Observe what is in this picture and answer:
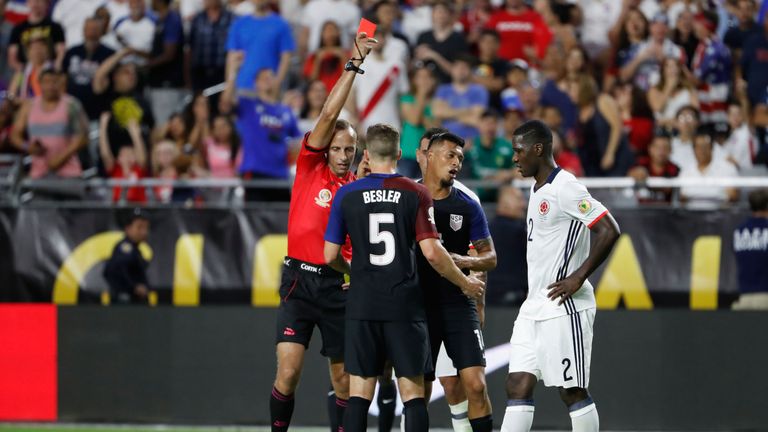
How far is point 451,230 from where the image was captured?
8.40 meters

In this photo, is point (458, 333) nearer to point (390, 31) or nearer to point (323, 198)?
point (323, 198)

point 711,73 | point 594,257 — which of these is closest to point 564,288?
point 594,257

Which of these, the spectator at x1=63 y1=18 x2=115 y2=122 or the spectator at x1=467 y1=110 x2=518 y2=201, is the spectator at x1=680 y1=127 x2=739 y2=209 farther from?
the spectator at x1=63 y1=18 x2=115 y2=122

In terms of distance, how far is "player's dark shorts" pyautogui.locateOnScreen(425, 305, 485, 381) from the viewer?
8281 millimetres

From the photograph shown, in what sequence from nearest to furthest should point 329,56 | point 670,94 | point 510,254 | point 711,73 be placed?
point 510,254, point 670,94, point 329,56, point 711,73

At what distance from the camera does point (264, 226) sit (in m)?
12.1

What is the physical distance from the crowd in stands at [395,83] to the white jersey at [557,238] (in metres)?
4.91

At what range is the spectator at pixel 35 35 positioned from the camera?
15.4m

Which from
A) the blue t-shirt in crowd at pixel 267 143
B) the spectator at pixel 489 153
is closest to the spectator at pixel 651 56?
the spectator at pixel 489 153

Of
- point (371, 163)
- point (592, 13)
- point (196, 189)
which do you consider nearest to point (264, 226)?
point (196, 189)

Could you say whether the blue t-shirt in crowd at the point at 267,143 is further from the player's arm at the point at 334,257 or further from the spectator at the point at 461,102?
the player's arm at the point at 334,257

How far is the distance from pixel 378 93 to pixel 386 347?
6.87 meters

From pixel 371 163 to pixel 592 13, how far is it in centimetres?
862

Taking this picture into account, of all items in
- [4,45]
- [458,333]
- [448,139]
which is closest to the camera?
[448,139]
